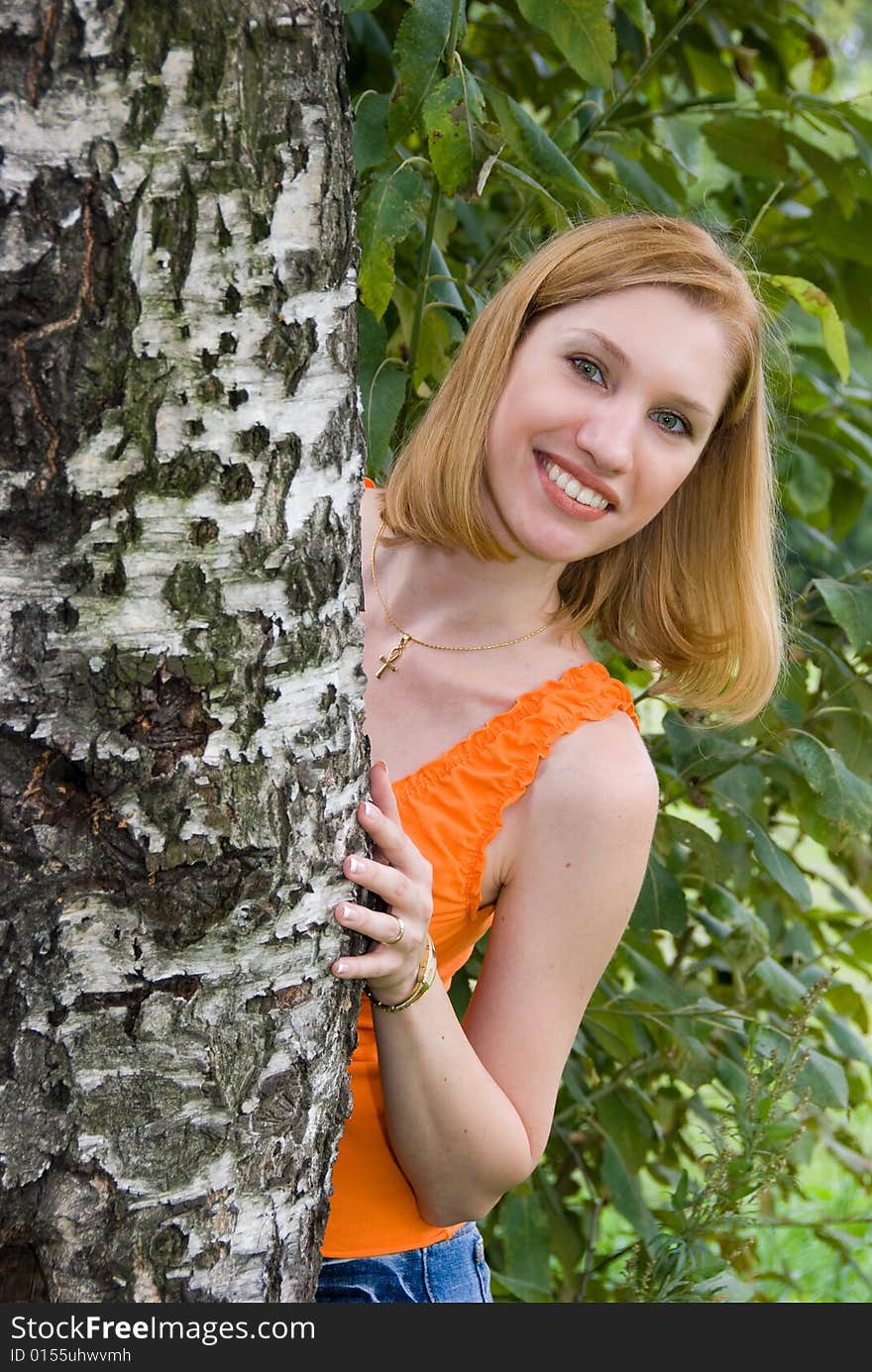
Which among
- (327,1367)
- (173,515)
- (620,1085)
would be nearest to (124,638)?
(173,515)

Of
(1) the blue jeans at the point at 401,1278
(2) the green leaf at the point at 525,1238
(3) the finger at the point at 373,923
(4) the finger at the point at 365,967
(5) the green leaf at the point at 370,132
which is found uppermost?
(5) the green leaf at the point at 370,132

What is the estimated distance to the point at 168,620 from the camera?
0.84m

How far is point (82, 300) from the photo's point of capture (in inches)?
30.8

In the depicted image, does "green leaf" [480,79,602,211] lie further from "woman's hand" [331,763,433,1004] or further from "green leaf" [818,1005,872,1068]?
"green leaf" [818,1005,872,1068]

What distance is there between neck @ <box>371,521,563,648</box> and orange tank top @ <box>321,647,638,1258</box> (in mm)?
128

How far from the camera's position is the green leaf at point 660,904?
6.21 feet

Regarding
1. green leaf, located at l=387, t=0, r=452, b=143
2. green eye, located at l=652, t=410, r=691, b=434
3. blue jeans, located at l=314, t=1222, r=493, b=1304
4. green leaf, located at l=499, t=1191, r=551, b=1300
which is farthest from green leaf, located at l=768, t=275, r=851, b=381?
green leaf, located at l=499, t=1191, r=551, b=1300

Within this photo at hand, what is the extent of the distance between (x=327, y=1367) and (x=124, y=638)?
20.4 inches

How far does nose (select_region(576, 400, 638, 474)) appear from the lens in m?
1.31

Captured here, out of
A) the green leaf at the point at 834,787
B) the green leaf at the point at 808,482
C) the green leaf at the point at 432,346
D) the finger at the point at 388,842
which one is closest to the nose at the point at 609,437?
the green leaf at the point at 432,346

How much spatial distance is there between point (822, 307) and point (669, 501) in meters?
0.38

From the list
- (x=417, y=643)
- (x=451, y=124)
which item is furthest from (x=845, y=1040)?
(x=451, y=124)

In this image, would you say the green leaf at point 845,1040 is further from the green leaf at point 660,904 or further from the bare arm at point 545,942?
the bare arm at point 545,942

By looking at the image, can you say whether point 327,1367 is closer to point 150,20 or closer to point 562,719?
point 562,719
